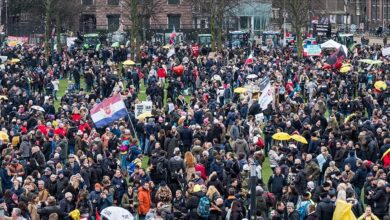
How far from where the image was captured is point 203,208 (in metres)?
23.7

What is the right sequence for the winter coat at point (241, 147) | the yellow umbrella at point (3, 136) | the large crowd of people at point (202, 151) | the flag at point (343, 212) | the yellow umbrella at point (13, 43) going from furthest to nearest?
the yellow umbrella at point (13, 43), the yellow umbrella at point (3, 136), the winter coat at point (241, 147), the large crowd of people at point (202, 151), the flag at point (343, 212)

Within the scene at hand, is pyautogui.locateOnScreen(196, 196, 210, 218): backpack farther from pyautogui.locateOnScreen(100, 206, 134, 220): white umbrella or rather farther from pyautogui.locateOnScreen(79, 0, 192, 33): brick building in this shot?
pyautogui.locateOnScreen(79, 0, 192, 33): brick building

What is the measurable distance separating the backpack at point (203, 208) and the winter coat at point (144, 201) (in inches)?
63.5

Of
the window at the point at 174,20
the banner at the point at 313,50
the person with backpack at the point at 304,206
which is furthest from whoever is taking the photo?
the window at the point at 174,20

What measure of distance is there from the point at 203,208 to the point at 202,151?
578 centimetres

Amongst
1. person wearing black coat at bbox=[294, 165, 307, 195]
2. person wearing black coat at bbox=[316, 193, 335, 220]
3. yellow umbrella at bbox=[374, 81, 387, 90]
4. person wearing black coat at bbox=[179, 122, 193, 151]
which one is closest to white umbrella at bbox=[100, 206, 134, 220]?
person wearing black coat at bbox=[316, 193, 335, 220]

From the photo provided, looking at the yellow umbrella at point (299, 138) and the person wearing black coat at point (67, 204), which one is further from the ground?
the yellow umbrella at point (299, 138)

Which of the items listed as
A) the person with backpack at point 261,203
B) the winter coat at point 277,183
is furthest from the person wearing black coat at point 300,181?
the person with backpack at point 261,203

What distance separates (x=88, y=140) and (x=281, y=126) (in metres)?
5.60

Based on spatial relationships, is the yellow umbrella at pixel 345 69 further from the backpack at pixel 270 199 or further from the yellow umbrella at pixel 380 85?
the backpack at pixel 270 199

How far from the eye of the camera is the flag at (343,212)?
22406 mm

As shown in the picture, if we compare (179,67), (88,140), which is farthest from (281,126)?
(179,67)

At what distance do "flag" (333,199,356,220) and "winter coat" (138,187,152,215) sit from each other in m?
4.32

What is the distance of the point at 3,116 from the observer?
127 ft
